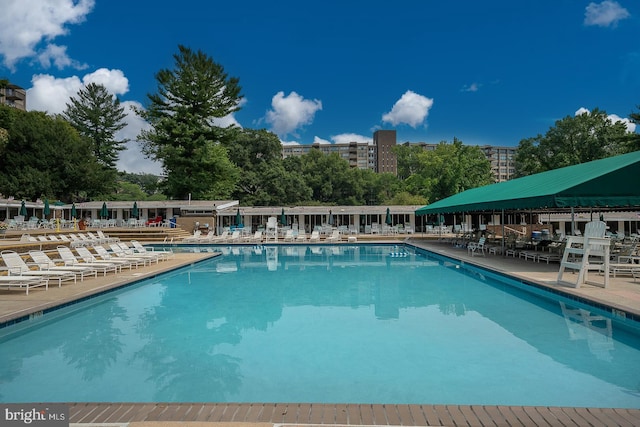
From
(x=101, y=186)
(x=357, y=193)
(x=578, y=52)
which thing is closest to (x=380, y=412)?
(x=578, y=52)

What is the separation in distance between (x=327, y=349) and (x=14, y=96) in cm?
7169

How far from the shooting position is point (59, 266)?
1001 centimetres

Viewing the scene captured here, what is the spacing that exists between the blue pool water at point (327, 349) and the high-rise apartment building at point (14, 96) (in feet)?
212

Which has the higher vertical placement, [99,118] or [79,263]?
[99,118]

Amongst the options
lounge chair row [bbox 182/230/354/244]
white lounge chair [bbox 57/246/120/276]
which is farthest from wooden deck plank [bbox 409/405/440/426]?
lounge chair row [bbox 182/230/354/244]

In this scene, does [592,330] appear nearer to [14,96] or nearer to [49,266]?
[49,266]

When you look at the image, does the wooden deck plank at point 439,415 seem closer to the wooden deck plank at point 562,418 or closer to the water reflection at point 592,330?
the wooden deck plank at point 562,418

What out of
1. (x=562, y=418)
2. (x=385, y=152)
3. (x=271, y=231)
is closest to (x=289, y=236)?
(x=271, y=231)

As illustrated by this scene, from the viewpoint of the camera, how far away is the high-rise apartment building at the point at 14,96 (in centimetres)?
5678

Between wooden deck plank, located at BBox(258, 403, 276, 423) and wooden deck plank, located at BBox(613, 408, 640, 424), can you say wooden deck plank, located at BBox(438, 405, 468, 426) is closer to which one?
wooden deck plank, located at BBox(613, 408, 640, 424)

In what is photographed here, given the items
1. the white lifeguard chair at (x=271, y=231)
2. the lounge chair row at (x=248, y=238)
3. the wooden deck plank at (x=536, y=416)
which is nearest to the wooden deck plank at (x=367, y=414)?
the wooden deck plank at (x=536, y=416)

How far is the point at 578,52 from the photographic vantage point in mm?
29422

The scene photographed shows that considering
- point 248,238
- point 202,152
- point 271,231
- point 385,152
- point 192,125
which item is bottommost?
point 248,238

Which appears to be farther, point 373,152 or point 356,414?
point 373,152
